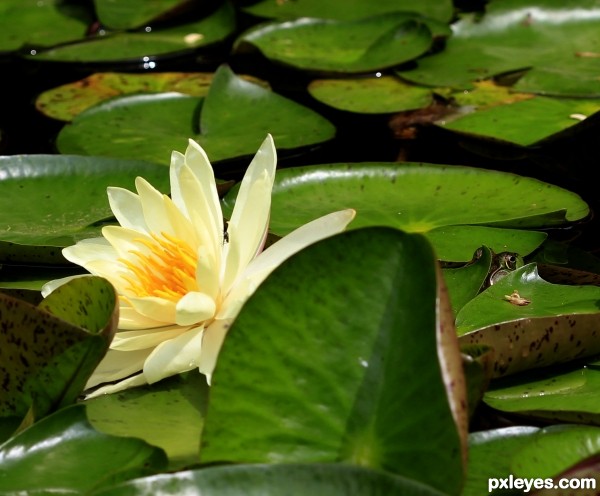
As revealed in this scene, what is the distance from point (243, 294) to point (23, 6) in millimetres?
2683

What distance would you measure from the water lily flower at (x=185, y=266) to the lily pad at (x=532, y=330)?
287 millimetres

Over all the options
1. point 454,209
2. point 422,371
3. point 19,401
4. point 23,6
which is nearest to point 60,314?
point 19,401

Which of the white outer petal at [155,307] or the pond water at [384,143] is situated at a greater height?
the white outer petal at [155,307]

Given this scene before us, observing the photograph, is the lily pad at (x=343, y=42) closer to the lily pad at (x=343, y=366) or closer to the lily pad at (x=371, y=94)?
the lily pad at (x=371, y=94)

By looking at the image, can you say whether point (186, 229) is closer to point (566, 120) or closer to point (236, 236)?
point (236, 236)

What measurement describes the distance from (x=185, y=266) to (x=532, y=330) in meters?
0.52

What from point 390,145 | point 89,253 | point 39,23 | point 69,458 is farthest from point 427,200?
point 39,23

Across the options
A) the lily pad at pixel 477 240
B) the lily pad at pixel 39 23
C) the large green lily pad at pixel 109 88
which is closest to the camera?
the lily pad at pixel 477 240

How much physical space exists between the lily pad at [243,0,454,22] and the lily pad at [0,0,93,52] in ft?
2.17

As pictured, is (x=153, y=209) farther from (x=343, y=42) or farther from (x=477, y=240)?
(x=343, y=42)

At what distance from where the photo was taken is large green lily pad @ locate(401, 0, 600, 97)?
8.57 feet

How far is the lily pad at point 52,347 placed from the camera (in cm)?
117

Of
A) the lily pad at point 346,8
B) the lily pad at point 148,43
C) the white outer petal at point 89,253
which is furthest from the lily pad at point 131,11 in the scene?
the white outer petal at point 89,253

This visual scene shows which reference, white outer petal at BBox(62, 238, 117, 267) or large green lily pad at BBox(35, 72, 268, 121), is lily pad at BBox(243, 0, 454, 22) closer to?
large green lily pad at BBox(35, 72, 268, 121)
